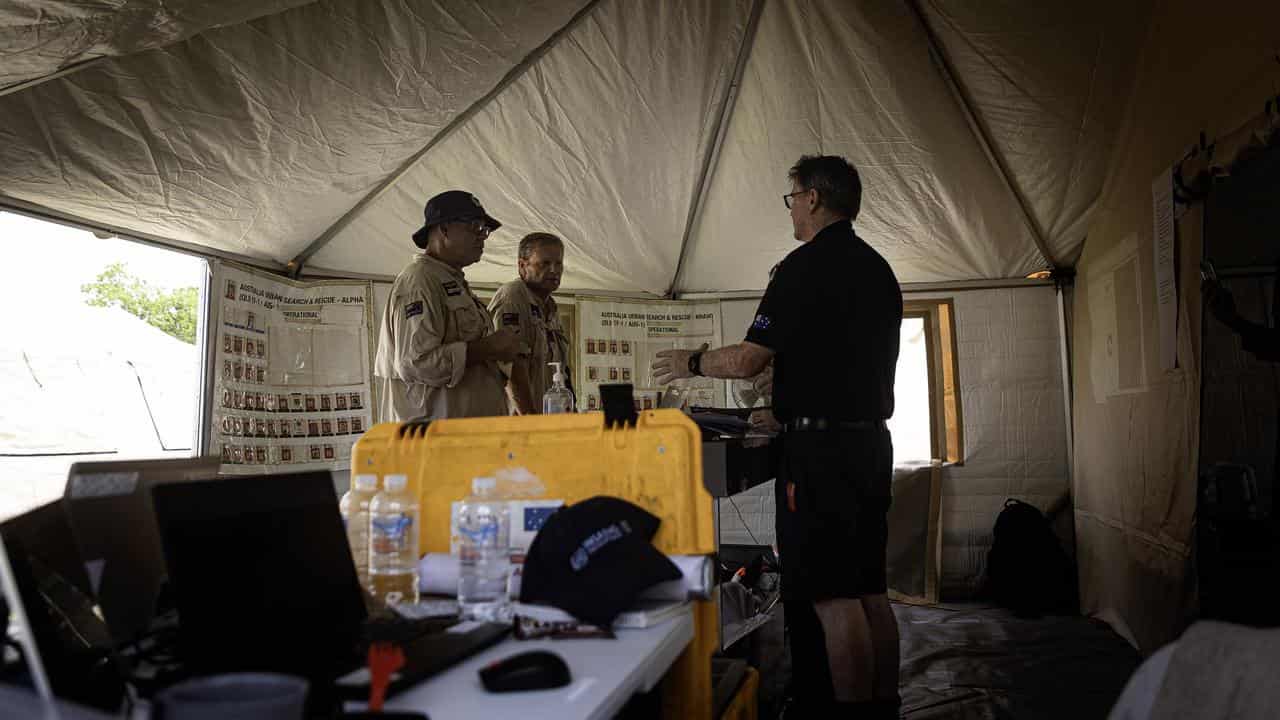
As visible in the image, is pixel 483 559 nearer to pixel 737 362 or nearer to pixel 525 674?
pixel 525 674

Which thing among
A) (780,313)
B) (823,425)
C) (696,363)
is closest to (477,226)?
(696,363)

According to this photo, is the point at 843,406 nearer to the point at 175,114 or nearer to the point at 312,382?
the point at 175,114

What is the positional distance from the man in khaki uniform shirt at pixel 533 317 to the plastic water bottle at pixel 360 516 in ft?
5.31

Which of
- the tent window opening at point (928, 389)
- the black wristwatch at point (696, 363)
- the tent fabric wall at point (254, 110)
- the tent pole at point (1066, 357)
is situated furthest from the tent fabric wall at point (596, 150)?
the tent pole at point (1066, 357)

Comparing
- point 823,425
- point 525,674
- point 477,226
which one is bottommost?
point 525,674

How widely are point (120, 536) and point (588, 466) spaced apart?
71cm

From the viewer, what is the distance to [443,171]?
3.79 metres

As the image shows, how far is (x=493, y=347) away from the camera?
2.67 m

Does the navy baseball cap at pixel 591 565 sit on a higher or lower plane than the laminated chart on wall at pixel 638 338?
lower

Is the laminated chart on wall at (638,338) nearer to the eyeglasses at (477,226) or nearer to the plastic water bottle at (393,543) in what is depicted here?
the eyeglasses at (477,226)

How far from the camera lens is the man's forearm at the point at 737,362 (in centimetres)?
238

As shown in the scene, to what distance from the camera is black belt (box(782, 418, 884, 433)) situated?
2244 millimetres

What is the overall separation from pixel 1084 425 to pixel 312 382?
13.2 feet

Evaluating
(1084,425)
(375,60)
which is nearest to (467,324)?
(375,60)
